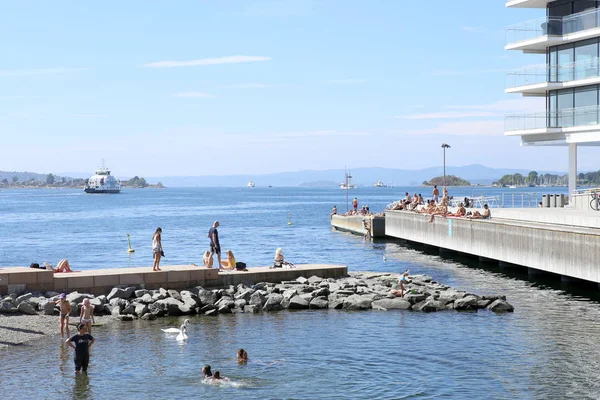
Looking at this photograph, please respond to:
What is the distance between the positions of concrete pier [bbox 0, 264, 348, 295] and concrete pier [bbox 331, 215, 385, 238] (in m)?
35.6

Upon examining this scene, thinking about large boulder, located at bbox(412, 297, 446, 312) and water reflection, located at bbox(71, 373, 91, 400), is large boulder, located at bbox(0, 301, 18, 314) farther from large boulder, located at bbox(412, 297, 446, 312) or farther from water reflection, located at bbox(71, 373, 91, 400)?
large boulder, located at bbox(412, 297, 446, 312)

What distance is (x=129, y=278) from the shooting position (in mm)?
32125

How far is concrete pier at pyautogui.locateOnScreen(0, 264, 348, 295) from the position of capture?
30.6 metres

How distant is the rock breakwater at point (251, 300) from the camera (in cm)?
2914

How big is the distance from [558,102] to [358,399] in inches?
1531

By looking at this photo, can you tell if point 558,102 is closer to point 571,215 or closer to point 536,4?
point 536,4

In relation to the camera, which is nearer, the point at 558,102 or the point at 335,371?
the point at 335,371

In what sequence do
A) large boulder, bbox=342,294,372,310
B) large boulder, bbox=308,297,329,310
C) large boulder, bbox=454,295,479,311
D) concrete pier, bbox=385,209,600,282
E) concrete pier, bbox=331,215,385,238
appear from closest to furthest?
large boulder, bbox=454,295,479,311 < large boulder, bbox=342,294,372,310 < large boulder, bbox=308,297,329,310 < concrete pier, bbox=385,209,600,282 < concrete pier, bbox=331,215,385,238

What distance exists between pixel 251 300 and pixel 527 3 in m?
33.3

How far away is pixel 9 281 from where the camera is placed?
99.3ft

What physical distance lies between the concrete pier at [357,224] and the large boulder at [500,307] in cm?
3964

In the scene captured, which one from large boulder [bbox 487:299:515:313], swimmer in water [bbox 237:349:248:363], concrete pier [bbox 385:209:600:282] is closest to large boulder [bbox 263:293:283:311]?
large boulder [bbox 487:299:515:313]

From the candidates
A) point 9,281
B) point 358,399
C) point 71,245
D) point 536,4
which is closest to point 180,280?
point 9,281

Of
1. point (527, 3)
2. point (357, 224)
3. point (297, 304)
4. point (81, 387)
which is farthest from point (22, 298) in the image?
point (357, 224)
